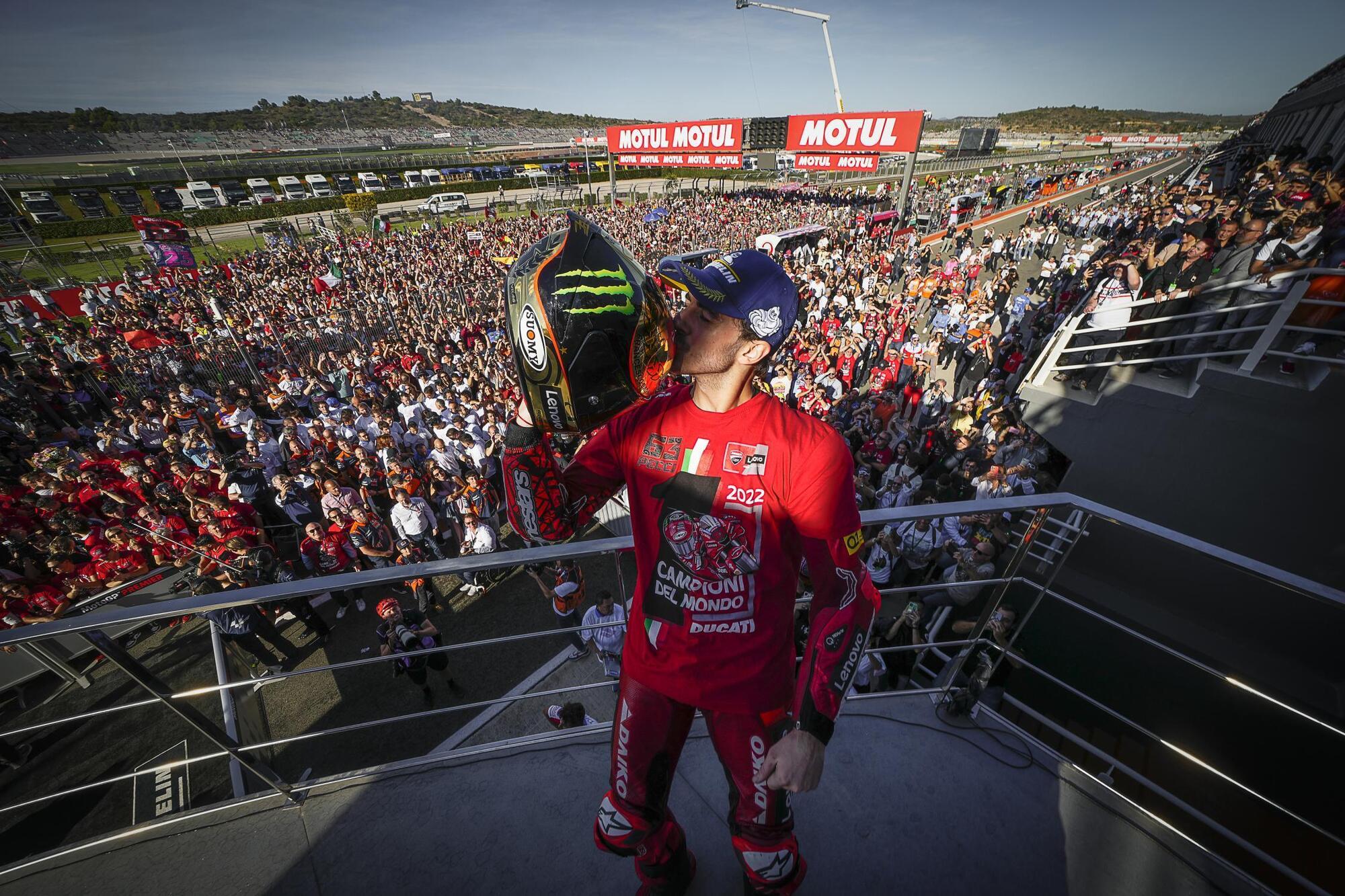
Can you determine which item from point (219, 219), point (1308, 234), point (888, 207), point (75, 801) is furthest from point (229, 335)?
point (219, 219)

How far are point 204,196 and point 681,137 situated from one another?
4807cm

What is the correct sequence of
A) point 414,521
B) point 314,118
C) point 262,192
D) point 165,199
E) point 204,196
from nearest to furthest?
point 414,521 < point 204,196 < point 165,199 < point 262,192 < point 314,118

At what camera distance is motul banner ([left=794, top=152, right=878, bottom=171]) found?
31.2 metres

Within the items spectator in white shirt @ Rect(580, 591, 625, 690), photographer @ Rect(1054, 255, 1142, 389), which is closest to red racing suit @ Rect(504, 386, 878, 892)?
spectator in white shirt @ Rect(580, 591, 625, 690)

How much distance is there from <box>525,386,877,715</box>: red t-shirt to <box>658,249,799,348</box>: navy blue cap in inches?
13.1

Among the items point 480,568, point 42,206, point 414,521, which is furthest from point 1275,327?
point 42,206

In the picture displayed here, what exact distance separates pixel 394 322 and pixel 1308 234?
21.4 metres

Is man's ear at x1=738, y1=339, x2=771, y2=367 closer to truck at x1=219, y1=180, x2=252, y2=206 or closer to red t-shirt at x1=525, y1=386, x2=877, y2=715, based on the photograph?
red t-shirt at x1=525, y1=386, x2=877, y2=715

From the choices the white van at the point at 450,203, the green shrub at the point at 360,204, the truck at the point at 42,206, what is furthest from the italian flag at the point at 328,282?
the truck at the point at 42,206

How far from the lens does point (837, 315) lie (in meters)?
16.2

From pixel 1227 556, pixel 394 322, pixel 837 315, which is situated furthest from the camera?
pixel 394 322

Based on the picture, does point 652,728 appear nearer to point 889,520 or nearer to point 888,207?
point 889,520

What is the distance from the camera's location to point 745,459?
2.09 meters

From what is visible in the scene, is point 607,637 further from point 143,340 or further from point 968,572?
point 143,340
